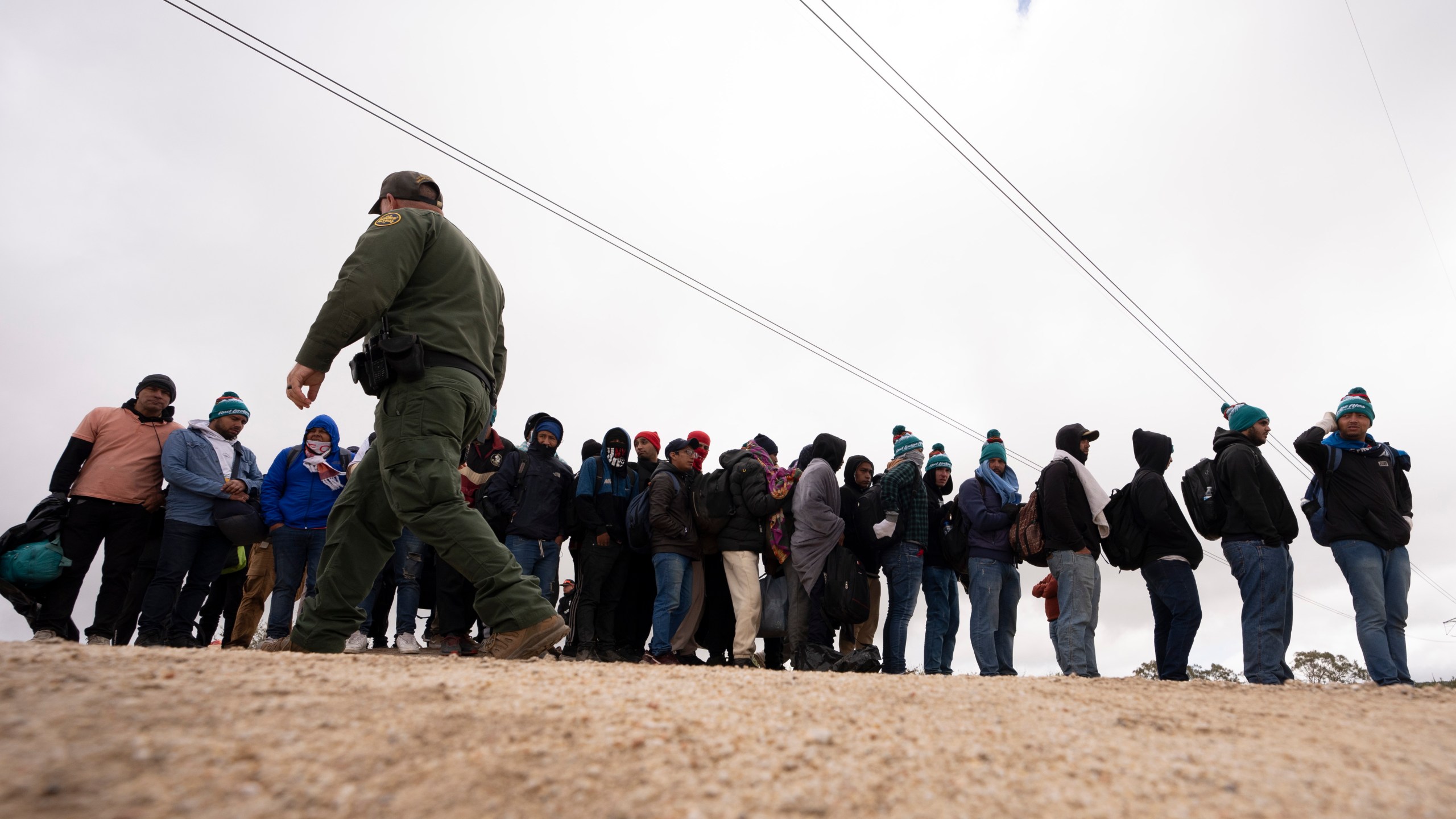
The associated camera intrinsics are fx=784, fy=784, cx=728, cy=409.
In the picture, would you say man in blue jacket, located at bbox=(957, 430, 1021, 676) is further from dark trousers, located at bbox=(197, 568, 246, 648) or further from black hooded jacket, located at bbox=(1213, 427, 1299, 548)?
dark trousers, located at bbox=(197, 568, 246, 648)

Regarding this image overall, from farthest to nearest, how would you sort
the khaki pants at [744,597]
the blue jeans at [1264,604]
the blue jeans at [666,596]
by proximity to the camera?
the blue jeans at [666,596] < the khaki pants at [744,597] < the blue jeans at [1264,604]

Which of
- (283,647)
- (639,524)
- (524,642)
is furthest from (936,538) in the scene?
(283,647)

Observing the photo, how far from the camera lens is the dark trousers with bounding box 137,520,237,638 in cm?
554

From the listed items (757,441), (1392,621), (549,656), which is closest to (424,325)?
(549,656)

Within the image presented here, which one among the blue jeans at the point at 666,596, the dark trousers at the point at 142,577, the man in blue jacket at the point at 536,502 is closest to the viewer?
the dark trousers at the point at 142,577

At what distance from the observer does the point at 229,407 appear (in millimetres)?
6516

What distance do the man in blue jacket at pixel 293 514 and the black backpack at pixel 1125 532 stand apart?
20.1ft

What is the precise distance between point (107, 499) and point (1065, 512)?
7.05 meters

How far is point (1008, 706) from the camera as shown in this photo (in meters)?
2.59

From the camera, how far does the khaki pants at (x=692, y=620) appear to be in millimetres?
6945

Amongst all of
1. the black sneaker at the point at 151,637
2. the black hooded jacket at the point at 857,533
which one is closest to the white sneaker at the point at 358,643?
the black sneaker at the point at 151,637

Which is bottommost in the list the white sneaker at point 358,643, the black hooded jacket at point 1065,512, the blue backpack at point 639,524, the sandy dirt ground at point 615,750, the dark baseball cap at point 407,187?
the white sneaker at point 358,643

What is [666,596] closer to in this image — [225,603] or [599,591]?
[599,591]

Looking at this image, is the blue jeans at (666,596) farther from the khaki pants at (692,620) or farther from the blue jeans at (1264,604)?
the blue jeans at (1264,604)
